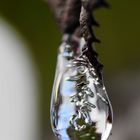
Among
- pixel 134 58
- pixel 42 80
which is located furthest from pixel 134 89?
pixel 42 80

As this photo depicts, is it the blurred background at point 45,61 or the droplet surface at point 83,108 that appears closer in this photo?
the droplet surface at point 83,108

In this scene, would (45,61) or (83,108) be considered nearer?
(83,108)

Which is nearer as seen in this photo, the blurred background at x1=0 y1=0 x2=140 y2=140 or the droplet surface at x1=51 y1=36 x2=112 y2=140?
the droplet surface at x1=51 y1=36 x2=112 y2=140

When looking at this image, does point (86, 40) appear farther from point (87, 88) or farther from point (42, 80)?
point (42, 80)

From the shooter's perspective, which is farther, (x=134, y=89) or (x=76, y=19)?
(x=134, y=89)
